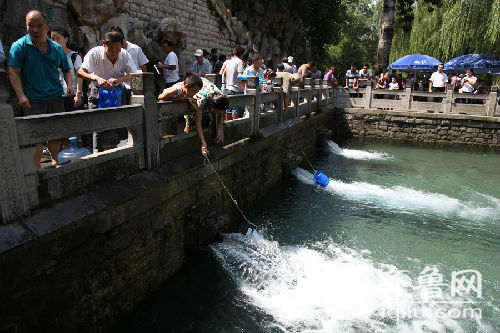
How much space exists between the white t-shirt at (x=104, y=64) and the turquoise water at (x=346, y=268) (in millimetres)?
2731

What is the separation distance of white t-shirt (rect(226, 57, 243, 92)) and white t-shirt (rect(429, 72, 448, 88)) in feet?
35.3

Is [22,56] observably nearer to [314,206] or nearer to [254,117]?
[254,117]

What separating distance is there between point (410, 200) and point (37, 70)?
7.95m

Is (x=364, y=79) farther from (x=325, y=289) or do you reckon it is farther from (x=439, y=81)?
(x=325, y=289)

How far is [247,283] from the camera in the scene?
5.37 meters

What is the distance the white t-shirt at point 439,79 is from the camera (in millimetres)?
15805

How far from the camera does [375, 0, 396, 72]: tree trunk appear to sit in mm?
19516

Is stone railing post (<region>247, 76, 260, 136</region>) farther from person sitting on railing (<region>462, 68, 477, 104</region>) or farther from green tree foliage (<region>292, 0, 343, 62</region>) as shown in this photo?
green tree foliage (<region>292, 0, 343, 62</region>)

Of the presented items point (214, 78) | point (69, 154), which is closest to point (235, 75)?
point (214, 78)

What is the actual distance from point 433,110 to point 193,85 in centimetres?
1359

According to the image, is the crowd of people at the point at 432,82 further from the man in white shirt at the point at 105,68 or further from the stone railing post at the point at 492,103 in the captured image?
the man in white shirt at the point at 105,68

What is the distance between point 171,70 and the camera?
318 inches

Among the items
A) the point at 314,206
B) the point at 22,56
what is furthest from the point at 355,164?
the point at 22,56

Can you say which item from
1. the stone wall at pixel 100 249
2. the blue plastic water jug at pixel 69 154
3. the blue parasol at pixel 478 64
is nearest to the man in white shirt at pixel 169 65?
the stone wall at pixel 100 249
